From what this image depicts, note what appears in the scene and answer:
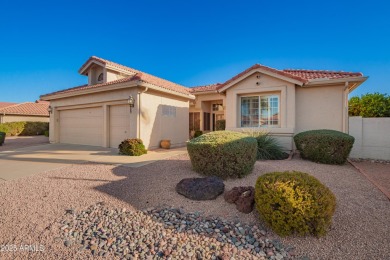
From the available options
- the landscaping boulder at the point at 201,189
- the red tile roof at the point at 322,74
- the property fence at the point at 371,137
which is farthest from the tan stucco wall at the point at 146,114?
the property fence at the point at 371,137

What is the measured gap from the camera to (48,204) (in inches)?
176

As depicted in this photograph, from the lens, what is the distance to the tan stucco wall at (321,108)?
10.0 metres

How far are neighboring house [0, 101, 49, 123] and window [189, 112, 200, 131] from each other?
25172 mm

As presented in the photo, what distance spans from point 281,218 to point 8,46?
67.7ft

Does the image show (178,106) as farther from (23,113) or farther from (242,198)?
(23,113)

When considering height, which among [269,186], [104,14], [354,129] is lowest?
[269,186]

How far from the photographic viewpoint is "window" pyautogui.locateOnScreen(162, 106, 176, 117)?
12.9m

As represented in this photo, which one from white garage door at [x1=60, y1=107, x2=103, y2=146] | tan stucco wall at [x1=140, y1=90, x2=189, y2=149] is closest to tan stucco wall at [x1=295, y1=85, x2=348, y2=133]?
tan stucco wall at [x1=140, y1=90, x2=189, y2=149]

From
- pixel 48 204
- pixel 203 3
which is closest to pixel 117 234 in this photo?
pixel 48 204

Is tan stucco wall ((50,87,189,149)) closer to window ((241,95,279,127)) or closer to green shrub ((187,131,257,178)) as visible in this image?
window ((241,95,279,127))

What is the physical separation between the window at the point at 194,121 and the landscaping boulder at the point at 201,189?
13349 millimetres

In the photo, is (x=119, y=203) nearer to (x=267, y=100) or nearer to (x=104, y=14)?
(x=267, y=100)

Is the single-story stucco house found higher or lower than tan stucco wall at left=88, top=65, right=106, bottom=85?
lower

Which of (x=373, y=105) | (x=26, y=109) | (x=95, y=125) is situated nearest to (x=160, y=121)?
(x=95, y=125)
